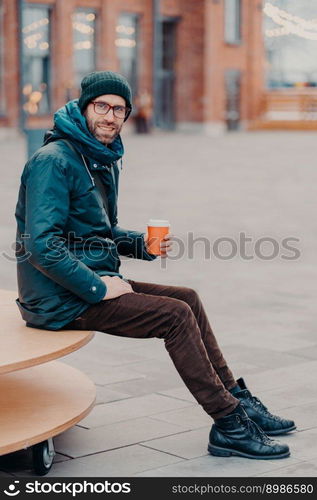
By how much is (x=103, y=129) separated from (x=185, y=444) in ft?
4.74

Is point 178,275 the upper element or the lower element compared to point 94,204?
lower

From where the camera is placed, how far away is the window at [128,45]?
3750 centimetres

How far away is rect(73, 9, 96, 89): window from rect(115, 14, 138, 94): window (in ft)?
4.27

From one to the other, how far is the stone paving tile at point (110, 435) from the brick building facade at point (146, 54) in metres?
28.9

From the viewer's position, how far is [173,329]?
4.28 metres

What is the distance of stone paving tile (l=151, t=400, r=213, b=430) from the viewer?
4797 mm

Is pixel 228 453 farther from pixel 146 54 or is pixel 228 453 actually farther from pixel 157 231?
pixel 146 54

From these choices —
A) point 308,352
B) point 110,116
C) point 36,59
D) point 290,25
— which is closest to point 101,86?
point 110,116

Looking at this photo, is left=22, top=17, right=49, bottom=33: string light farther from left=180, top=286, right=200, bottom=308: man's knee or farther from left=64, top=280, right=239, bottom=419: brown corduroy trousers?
left=64, top=280, right=239, bottom=419: brown corduroy trousers

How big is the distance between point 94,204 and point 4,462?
1.18 meters

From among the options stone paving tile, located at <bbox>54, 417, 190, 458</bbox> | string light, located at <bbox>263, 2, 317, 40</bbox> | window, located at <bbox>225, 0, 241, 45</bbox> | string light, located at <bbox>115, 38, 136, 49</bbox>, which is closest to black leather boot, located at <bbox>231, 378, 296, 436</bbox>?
stone paving tile, located at <bbox>54, 417, 190, 458</bbox>
